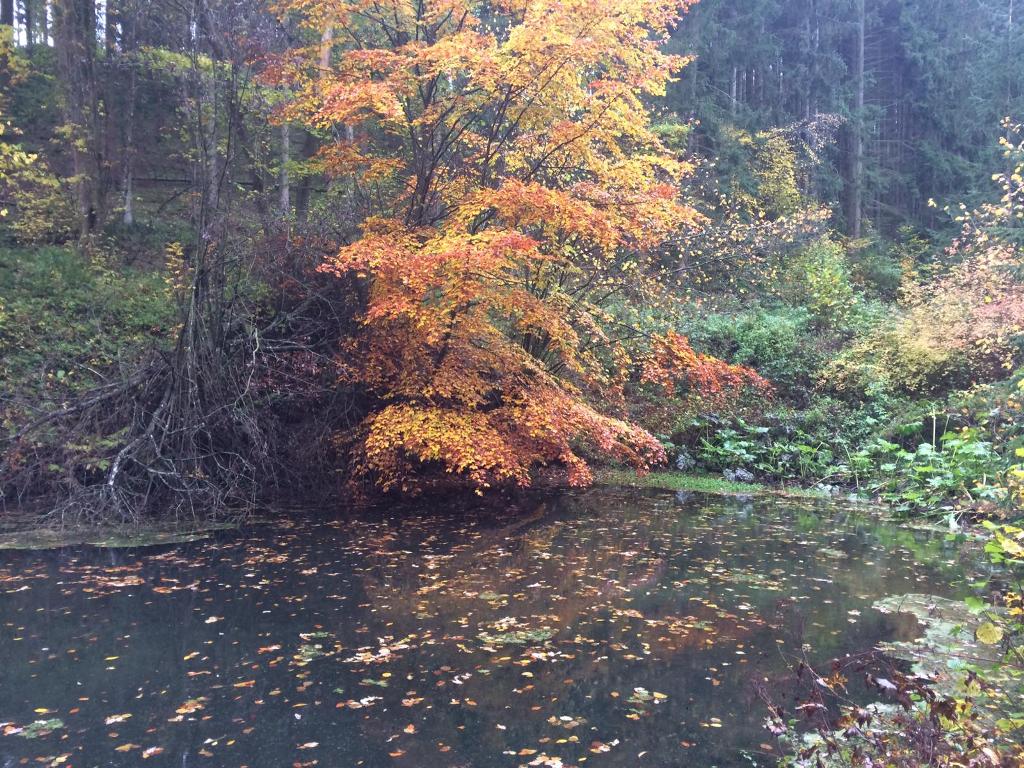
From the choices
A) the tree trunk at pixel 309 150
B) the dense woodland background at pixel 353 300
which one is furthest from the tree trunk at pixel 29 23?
the tree trunk at pixel 309 150

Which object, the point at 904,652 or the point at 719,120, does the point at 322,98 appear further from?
the point at 719,120

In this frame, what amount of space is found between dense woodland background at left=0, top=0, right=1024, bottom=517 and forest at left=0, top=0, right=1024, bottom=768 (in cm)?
8

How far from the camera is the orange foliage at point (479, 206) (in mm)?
9500

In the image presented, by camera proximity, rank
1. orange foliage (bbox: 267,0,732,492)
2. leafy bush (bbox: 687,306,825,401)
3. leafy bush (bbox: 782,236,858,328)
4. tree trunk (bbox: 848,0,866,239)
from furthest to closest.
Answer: tree trunk (bbox: 848,0,866,239) < leafy bush (bbox: 782,236,858,328) < leafy bush (bbox: 687,306,825,401) < orange foliage (bbox: 267,0,732,492)

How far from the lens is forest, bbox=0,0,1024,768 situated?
485 cm

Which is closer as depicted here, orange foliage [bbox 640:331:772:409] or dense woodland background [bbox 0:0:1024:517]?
dense woodland background [bbox 0:0:1024:517]

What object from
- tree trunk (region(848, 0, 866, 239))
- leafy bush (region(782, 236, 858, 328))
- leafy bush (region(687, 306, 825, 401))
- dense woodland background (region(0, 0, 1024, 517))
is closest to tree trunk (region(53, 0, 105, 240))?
dense woodland background (region(0, 0, 1024, 517))

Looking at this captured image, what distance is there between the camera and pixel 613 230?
33.6 feet

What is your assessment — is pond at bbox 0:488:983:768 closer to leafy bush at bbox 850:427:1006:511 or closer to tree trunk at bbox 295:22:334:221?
leafy bush at bbox 850:427:1006:511

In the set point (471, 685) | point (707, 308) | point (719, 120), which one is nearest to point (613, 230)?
point (471, 685)

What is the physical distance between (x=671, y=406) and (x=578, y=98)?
6.62 meters

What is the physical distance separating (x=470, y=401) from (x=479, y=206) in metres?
2.63

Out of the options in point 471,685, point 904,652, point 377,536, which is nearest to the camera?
point 471,685

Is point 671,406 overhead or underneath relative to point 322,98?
underneath
